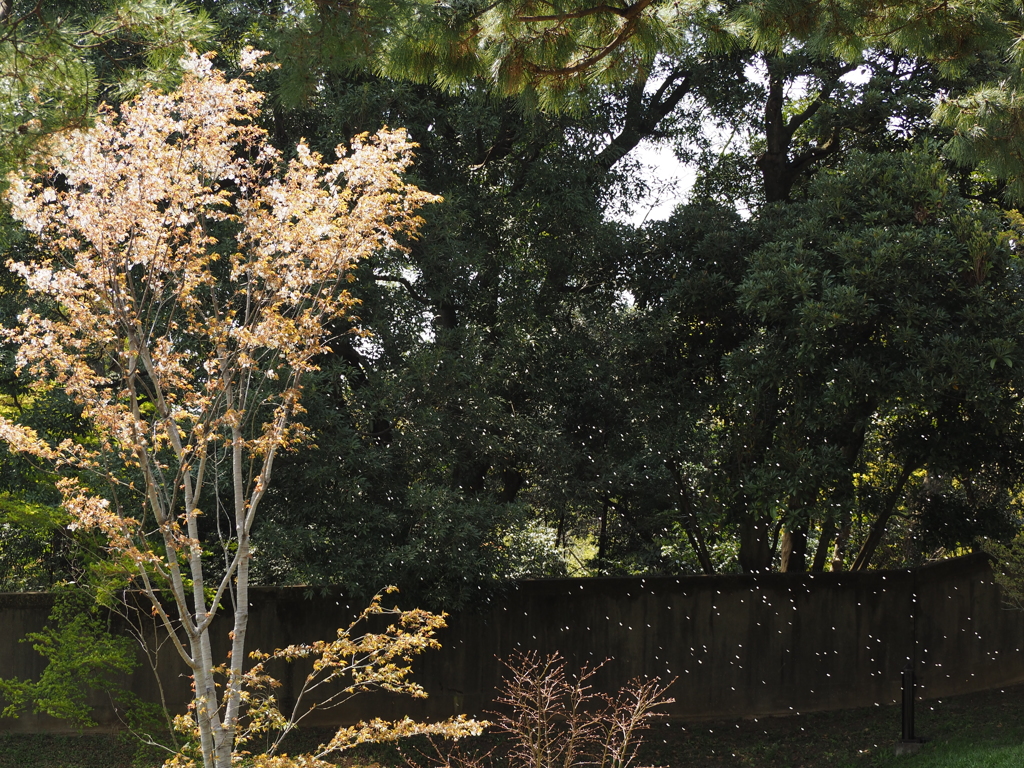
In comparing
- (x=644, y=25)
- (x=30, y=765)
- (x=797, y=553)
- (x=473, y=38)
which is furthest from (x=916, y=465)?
(x=30, y=765)

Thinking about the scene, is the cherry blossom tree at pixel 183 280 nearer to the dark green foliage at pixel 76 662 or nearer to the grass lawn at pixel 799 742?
the dark green foliage at pixel 76 662

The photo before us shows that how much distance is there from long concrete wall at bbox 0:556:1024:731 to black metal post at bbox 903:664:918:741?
123cm

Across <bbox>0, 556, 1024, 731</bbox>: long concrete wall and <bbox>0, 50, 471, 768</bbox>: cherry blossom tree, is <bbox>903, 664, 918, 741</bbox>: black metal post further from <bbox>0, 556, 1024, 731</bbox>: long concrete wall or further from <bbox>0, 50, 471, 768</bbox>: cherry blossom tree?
<bbox>0, 50, 471, 768</bbox>: cherry blossom tree

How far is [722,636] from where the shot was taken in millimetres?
8117

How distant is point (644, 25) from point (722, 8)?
758 mm

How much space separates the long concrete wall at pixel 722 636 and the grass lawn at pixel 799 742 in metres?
0.26

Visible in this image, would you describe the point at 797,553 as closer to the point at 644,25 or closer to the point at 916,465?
the point at 916,465

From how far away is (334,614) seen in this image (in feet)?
26.2

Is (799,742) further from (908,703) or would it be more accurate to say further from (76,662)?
(76,662)

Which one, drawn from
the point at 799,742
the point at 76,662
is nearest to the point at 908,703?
the point at 799,742

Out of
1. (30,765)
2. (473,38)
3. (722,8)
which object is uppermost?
(722,8)

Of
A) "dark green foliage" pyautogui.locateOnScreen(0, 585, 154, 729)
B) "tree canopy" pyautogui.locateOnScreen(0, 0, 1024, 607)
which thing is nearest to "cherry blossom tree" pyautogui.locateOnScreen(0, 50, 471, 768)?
"tree canopy" pyautogui.locateOnScreen(0, 0, 1024, 607)

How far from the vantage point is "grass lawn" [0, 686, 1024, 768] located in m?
6.65

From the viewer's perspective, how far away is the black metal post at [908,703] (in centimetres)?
674
